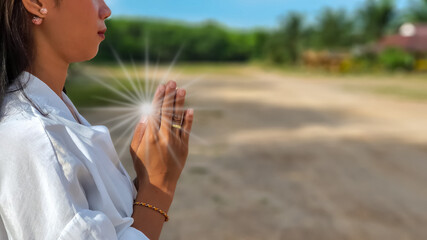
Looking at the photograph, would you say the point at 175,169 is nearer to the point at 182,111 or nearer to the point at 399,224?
the point at 182,111

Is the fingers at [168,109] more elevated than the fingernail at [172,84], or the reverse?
the fingernail at [172,84]

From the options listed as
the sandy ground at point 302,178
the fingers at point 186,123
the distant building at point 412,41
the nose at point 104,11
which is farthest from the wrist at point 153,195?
the distant building at point 412,41

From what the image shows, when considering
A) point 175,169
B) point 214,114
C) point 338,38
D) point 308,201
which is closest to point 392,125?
point 214,114

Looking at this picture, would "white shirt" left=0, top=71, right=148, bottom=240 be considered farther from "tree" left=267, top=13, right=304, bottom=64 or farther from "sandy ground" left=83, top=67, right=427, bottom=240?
"tree" left=267, top=13, right=304, bottom=64

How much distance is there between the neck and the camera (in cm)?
84

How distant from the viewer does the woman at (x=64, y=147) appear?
717mm

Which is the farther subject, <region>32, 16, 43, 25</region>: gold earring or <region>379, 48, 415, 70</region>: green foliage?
<region>379, 48, 415, 70</region>: green foliage

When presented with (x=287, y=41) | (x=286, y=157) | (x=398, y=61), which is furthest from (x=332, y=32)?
(x=286, y=157)

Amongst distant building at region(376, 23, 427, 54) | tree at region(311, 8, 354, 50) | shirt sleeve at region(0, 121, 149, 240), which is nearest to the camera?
shirt sleeve at region(0, 121, 149, 240)

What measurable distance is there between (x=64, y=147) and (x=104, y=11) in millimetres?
282

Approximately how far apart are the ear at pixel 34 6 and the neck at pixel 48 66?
49 mm

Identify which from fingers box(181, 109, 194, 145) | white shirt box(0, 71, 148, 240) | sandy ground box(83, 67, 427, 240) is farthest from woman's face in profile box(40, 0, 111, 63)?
sandy ground box(83, 67, 427, 240)

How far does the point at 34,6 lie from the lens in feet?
2.60

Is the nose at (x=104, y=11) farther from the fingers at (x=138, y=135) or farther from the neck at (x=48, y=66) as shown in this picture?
the fingers at (x=138, y=135)
